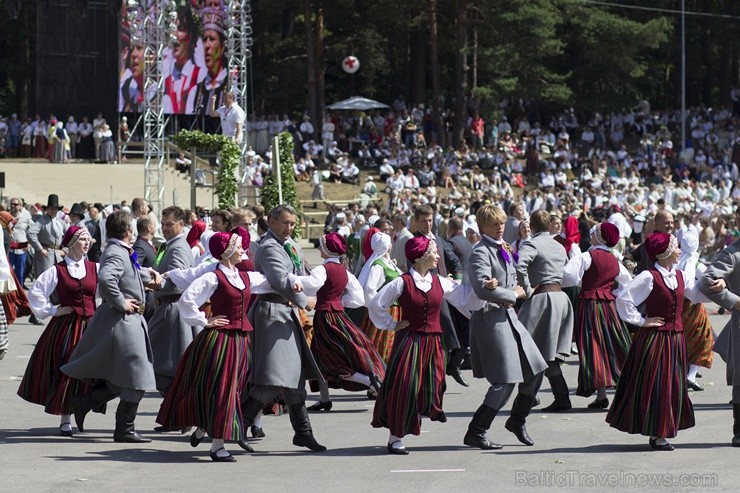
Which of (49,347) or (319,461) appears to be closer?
(319,461)

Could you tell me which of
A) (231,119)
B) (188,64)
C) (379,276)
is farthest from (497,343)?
(188,64)

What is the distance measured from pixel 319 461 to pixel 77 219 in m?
10.4

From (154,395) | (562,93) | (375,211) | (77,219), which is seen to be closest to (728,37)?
(562,93)

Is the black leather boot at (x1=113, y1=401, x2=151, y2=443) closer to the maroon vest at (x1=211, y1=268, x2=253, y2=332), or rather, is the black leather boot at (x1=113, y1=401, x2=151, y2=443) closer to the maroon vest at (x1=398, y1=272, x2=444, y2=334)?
the maroon vest at (x1=211, y1=268, x2=253, y2=332)

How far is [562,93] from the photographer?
158 feet

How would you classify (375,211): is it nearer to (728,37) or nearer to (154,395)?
(154,395)

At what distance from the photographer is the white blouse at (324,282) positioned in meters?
9.55

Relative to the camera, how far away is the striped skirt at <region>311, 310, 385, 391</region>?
11.3 metres

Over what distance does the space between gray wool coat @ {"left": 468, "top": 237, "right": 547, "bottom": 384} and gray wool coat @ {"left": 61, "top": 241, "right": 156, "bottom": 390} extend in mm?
2256

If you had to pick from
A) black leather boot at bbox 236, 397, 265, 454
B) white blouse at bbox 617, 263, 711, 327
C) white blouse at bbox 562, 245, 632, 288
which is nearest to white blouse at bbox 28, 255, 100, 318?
black leather boot at bbox 236, 397, 265, 454

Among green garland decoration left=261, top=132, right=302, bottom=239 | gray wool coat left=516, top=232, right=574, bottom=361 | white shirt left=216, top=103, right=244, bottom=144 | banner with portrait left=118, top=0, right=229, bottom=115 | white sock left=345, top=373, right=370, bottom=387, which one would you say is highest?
banner with portrait left=118, top=0, right=229, bottom=115

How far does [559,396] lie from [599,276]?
104cm

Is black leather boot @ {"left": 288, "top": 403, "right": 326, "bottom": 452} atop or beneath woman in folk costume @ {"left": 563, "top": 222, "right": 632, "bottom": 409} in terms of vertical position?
beneath

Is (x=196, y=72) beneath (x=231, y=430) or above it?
above
